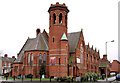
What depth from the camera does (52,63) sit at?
44375 mm

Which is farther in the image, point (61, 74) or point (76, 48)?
point (76, 48)

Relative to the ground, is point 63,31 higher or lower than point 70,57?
higher

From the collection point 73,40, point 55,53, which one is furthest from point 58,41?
point 73,40

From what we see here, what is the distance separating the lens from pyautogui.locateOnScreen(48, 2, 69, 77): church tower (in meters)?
43.2

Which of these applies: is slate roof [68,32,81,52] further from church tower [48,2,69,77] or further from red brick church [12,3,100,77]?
church tower [48,2,69,77]

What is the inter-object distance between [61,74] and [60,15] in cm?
1658

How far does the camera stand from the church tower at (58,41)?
1702 inches

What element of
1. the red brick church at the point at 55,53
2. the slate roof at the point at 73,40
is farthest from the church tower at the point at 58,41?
the slate roof at the point at 73,40

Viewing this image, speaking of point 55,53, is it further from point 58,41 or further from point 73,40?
point 73,40

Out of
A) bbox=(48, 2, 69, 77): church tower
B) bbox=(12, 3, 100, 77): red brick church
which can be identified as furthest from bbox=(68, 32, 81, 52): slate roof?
bbox=(48, 2, 69, 77): church tower

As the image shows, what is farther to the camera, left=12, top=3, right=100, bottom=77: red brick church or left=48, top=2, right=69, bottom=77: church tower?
left=12, top=3, right=100, bottom=77: red brick church

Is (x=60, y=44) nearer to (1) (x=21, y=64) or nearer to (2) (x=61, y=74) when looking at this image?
(2) (x=61, y=74)

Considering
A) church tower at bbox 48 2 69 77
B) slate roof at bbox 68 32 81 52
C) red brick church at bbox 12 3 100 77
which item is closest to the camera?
church tower at bbox 48 2 69 77

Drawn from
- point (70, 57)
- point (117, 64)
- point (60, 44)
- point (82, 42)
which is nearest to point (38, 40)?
point (60, 44)
